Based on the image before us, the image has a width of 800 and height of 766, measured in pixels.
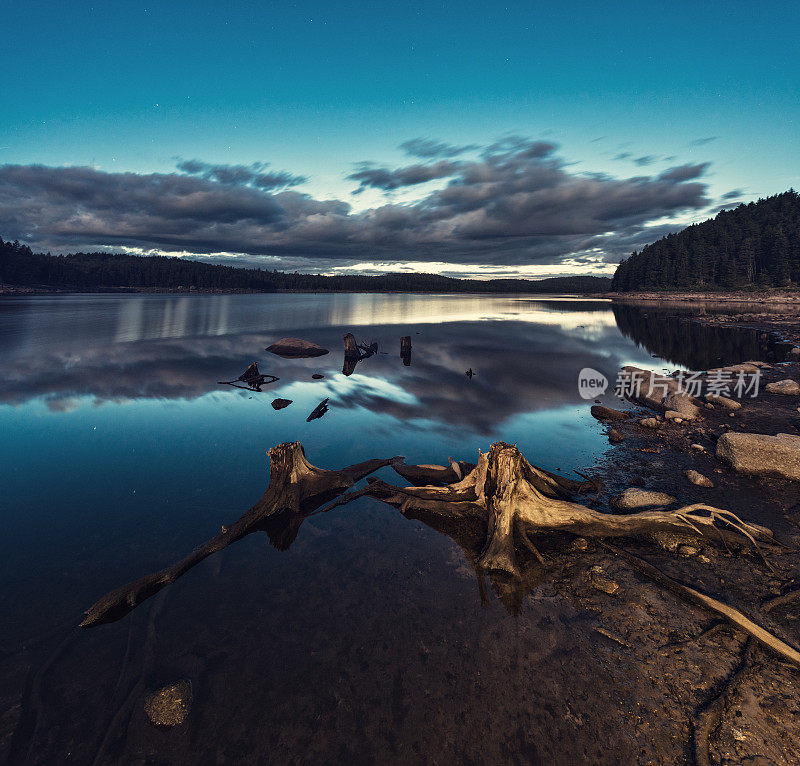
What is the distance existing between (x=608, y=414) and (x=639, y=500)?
906 centimetres

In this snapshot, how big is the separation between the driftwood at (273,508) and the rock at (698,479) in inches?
371

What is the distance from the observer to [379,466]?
11984 mm

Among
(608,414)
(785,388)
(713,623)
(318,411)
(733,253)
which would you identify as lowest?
(318,411)

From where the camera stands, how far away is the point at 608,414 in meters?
17.0

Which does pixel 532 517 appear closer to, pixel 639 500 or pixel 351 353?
pixel 639 500

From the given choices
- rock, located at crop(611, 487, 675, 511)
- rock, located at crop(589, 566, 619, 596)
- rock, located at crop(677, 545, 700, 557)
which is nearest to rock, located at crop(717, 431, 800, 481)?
rock, located at crop(611, 487, 675, 511)

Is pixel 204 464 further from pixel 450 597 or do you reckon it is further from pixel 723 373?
pixel 723 373

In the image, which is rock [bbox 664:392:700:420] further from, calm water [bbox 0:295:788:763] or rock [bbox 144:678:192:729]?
rock [bbox 144:678:192:729]

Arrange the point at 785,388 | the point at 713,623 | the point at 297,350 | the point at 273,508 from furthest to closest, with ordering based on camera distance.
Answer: the point at 297,350, the point at 785,388, the point at 273,508, the point at 713,623

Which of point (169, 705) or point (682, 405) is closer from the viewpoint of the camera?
point (169, 705)

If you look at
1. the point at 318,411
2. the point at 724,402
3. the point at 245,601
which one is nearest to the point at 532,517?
the point at 245,601

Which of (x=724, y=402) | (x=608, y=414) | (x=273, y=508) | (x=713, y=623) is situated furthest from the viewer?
(x=724, y=402)

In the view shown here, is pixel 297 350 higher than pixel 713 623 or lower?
higher

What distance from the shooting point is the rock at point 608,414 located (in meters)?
16.8
